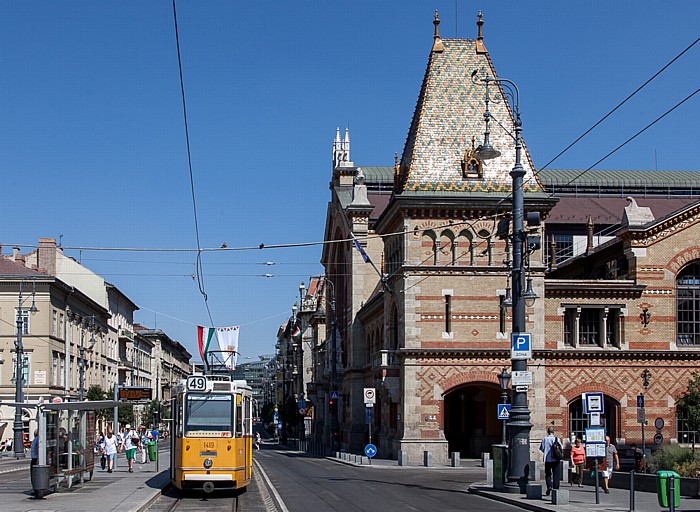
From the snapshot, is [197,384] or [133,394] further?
[133,394]

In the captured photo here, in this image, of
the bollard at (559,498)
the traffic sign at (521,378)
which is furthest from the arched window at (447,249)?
the bollard at (559,498)

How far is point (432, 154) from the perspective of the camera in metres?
47.4

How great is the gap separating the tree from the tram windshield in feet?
81.7

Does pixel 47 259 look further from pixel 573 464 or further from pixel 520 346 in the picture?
pixel 520 346

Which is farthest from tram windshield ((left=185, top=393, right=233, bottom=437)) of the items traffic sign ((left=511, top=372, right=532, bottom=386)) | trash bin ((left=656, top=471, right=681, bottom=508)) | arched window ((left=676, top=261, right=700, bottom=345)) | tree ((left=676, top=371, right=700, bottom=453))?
arched window ((left=676, top=261, right=700, bottom=345))

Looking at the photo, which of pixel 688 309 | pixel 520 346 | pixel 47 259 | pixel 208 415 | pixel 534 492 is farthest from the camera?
pixel 47 259

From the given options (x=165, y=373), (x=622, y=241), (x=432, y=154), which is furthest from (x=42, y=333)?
(x=165, y=373)

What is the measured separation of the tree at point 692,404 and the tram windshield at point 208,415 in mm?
24909

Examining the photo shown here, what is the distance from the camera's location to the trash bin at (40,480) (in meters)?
24.4

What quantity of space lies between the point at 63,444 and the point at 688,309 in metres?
30.8

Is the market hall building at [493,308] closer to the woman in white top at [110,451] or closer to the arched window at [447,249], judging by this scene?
the arched window at [447,249]

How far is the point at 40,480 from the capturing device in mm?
24453

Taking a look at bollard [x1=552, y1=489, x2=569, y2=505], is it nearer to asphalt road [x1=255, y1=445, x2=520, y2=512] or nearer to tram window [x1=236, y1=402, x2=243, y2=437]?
asphalt road [x1=255, y1=445, x2=520, y2=512]

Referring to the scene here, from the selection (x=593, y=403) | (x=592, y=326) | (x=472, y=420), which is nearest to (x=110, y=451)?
(x=472, y=420)
